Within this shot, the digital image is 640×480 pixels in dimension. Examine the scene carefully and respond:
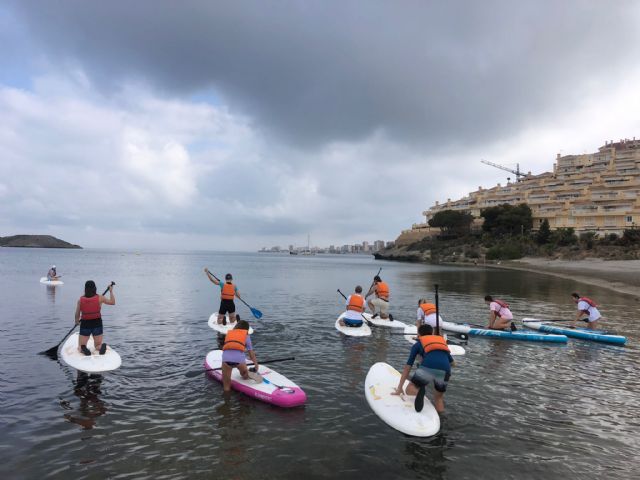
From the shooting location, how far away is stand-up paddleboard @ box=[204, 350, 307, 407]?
9266mm

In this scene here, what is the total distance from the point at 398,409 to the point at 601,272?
54805mm

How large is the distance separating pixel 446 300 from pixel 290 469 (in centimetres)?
2485

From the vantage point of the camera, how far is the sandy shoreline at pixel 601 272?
37.3m

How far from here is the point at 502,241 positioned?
99.9 m

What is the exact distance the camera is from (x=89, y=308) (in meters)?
11.3

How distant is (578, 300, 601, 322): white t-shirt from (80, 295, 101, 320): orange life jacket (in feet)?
64.8

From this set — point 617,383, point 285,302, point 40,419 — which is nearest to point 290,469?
point 40,419

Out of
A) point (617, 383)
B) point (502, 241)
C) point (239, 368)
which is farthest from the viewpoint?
point (502, 241)

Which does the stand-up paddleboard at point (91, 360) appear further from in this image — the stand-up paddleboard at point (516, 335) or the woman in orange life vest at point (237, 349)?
the stand-up paddleboard at point (516, 335)

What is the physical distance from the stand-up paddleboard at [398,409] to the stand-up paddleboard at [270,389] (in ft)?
5.73

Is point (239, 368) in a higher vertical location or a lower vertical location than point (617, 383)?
higher

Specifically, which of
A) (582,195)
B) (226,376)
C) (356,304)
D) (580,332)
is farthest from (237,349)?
(582,195)

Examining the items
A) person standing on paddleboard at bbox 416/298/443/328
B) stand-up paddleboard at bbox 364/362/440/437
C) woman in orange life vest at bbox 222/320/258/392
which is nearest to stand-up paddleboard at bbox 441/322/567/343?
person standing on paddleboard at bbox 416/298/443/328

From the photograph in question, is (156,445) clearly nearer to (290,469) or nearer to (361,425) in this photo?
(290,469)
